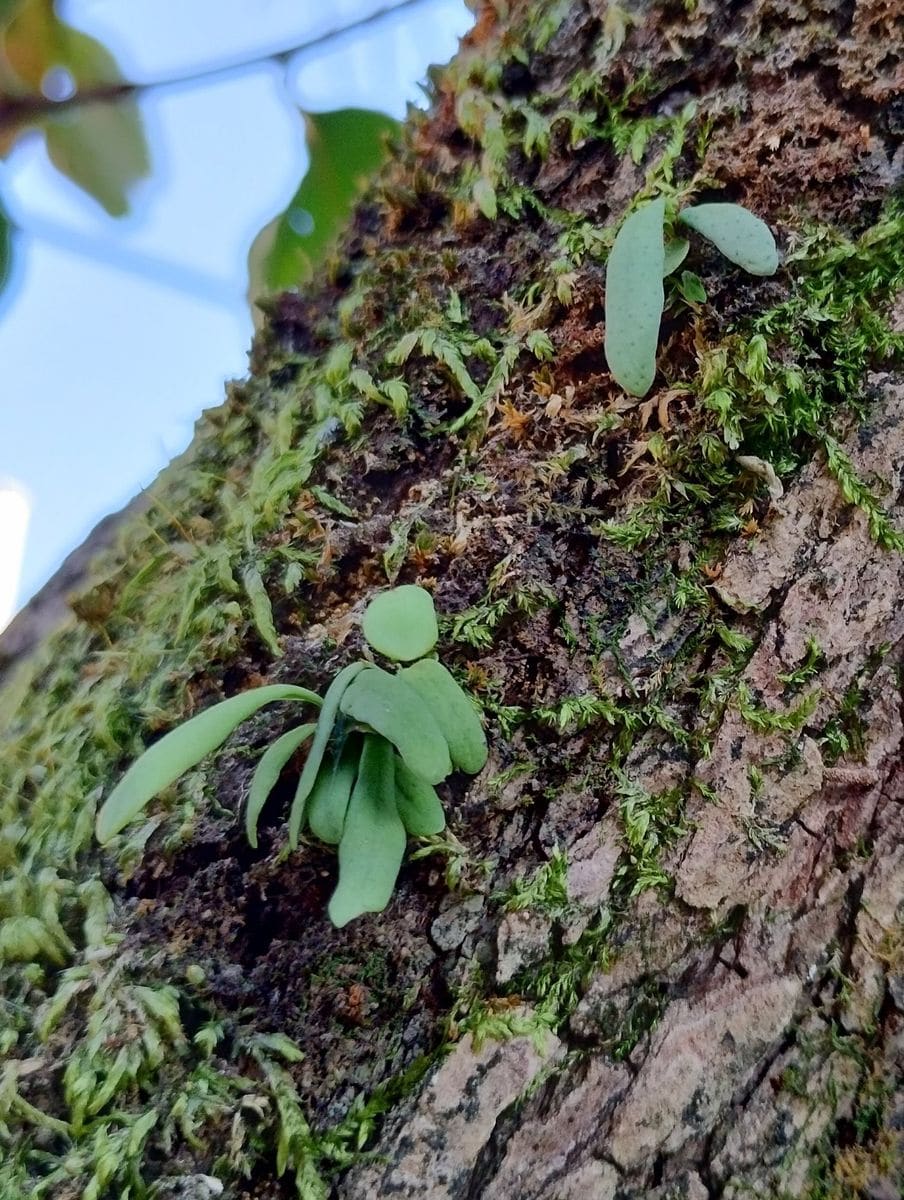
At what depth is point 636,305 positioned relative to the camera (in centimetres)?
81

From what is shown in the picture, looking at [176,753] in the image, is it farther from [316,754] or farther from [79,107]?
[79,107]

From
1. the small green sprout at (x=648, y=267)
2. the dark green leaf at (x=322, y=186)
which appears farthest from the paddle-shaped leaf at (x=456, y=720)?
the dark green leaf at (x=322, y=186)

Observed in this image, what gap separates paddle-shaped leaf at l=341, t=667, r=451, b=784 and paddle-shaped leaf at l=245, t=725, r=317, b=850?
6 cm

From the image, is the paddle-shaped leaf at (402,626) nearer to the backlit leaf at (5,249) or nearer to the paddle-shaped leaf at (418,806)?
the paddle-shaped leaf at (418,806)

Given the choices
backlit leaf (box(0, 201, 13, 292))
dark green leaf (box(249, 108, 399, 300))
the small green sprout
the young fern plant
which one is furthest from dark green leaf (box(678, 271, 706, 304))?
backlit leaf (box(0, 201, 13, 292))

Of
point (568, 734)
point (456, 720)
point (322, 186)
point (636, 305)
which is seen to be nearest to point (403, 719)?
point (456, 720)

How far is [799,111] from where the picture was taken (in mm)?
886

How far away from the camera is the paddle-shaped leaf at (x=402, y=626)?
0.73m

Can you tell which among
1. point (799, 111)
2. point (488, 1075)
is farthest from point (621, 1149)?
point (799, 111)

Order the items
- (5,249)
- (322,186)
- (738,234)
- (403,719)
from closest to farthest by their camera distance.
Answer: (403,719)
(738,234)
(5,249)
(322,186)

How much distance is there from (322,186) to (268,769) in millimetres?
1176

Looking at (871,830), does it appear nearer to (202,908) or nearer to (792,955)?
(792,955)

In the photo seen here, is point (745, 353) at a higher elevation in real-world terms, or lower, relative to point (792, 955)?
higher

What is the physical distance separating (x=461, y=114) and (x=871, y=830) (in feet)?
3.24
